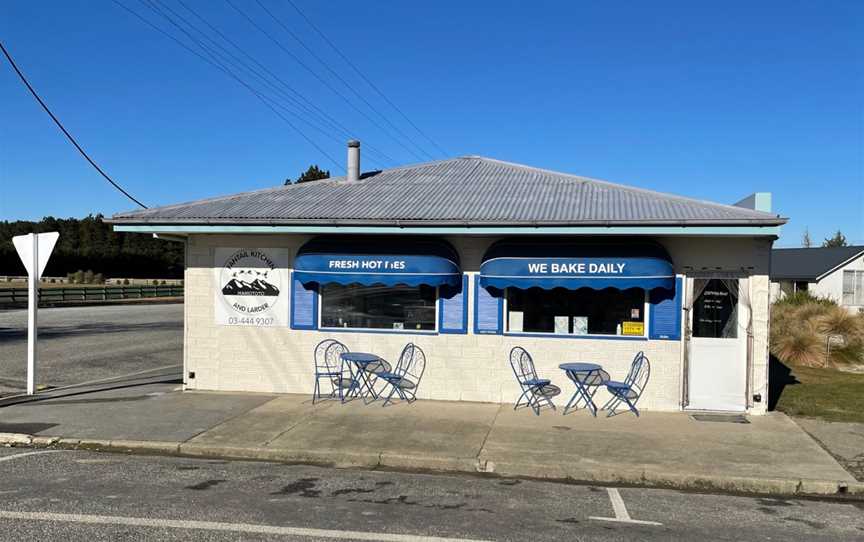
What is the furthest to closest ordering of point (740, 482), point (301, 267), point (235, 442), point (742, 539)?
point (301, 267), point (235, 442), point (740, 482), point (742, 539)

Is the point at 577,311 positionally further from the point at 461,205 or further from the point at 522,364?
the point at 461,205

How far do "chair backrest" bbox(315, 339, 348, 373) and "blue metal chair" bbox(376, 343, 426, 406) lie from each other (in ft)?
2.48

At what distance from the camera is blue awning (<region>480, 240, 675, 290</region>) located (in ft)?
31.5

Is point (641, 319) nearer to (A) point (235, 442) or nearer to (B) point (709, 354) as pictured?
(B) point (709, 354)

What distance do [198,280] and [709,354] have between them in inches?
322

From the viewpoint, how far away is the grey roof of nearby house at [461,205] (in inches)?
382

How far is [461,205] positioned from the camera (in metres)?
10.8

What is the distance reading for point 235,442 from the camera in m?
8.07

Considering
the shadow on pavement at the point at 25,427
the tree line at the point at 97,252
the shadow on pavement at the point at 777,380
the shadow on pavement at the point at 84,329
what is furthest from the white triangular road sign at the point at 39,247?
the tree line at the point at 97,252

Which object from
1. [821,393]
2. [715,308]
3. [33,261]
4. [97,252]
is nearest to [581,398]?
[715,308]

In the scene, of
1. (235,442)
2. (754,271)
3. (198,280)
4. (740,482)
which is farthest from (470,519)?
(198,280)

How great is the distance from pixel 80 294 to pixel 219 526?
41.8 m

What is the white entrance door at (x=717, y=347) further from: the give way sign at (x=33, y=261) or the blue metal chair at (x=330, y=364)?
the give way sign at (x=33, y=261)

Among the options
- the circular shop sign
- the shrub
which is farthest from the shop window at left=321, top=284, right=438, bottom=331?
the shrub
